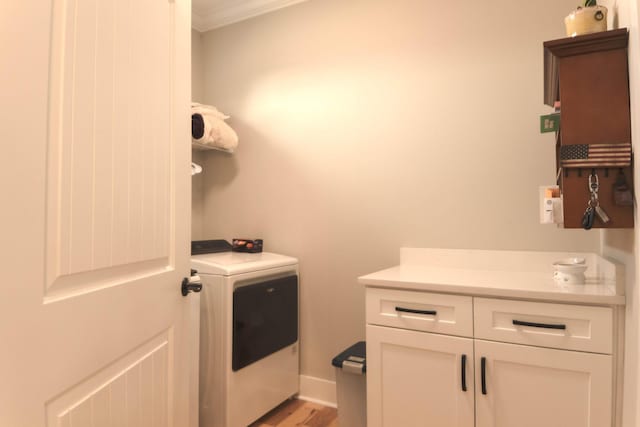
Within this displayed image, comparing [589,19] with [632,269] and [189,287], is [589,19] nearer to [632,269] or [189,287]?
[632,269]

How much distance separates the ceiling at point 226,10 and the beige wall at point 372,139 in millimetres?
67

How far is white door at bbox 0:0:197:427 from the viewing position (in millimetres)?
699

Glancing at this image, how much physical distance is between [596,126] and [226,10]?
2489 mm

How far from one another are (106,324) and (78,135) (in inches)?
17.2

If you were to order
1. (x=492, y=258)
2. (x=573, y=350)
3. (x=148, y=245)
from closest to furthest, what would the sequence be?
(x=148, y=245) < (x=573, y=350) < (x=492, y=258)

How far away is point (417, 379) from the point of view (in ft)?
5.23

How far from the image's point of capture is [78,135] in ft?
2.75

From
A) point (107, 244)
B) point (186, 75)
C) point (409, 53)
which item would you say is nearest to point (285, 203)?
point (409, 53)

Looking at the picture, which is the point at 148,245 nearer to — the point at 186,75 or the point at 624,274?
the point at 186,75

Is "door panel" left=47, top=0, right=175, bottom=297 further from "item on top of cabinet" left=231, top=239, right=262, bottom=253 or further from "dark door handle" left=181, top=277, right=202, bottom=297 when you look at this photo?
"item on top of cabinet" left=231, top=239, right=262, bottom=253

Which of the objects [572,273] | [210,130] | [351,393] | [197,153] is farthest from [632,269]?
[197,153]

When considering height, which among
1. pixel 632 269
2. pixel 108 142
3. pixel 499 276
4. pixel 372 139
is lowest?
pixel 499 276

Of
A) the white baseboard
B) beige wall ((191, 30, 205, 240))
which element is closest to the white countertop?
the white baseboard

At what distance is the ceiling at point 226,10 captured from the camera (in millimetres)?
2656
